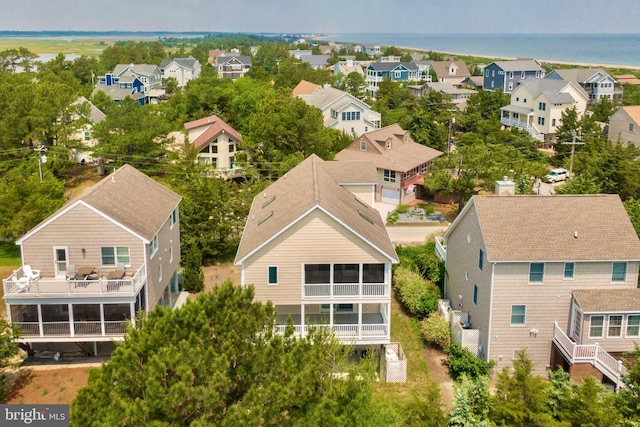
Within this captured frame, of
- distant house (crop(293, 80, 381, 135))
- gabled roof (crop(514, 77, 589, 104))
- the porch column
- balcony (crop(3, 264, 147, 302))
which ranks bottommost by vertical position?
the porch column

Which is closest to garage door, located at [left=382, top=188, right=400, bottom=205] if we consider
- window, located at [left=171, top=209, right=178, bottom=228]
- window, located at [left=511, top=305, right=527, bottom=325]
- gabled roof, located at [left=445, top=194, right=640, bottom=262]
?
window, located at [left=171, top=209, right=178, bottom=228]

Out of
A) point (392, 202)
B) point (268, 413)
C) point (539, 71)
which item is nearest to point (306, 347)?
point (268, 413)

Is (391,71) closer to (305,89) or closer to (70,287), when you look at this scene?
(305,89)

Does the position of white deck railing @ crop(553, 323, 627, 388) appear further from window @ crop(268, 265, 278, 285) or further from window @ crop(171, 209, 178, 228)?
window @ crop(171, 209, 178, 228)

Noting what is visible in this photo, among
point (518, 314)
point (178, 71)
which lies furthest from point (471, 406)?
point (178, 71)

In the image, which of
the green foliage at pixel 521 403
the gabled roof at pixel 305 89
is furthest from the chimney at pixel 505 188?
the gabled roof at pixel 305 89

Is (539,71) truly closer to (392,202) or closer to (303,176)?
(392,202)
